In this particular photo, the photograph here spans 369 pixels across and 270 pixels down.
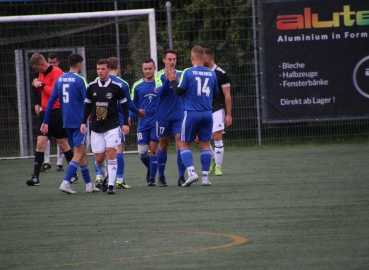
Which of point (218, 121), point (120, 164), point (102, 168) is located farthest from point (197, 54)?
point (218, 121)

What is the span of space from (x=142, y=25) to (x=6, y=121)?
4.09m

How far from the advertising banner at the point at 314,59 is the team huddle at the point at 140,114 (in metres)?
8.54

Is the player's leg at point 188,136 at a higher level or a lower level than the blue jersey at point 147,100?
lower

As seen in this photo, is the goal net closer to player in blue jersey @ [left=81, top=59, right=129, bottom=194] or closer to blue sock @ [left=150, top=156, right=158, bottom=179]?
blue sock @ [left=150, top=156, right=158, bottom=179]

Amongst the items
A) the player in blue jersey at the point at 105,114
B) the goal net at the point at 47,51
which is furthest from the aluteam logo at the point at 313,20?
the player in blue jersey at the point at 105,114

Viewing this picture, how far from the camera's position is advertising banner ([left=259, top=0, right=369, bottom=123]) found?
21.1 metres

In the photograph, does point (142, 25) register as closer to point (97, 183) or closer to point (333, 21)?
point (333, 21)

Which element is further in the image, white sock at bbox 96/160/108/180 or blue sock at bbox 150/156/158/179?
blue sock at bbox 150/156/158/179

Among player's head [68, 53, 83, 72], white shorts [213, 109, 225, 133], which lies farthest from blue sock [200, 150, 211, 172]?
white shorts [213, 109, 225, 133]

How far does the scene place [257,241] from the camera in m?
6.85

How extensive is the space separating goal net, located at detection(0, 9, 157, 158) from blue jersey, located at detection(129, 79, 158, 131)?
24.9ft

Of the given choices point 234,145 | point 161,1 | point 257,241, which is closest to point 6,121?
point 234,145

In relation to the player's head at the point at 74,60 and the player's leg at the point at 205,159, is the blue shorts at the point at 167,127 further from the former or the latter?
the player's head at the point at 74,60

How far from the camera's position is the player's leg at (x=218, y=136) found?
1438cm
